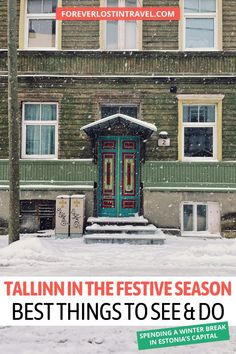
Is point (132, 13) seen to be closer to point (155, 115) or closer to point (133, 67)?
point (133, 67)

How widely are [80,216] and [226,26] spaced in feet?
26.9

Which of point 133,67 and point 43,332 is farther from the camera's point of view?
point 133,67

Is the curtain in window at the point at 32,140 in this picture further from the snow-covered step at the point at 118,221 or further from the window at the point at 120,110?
the snow-covered step at the point at 118,221

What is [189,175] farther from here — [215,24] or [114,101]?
[215,24]

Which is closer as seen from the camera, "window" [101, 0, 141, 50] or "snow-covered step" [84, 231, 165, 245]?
"snow-covered step" [84, 231, 165, 245]

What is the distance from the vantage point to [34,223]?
13.0 meters

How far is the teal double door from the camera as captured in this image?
42.6ft

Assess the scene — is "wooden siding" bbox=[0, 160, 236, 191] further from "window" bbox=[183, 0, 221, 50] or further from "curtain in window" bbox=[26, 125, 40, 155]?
"window" bbox=[183, 0, 221, 50]

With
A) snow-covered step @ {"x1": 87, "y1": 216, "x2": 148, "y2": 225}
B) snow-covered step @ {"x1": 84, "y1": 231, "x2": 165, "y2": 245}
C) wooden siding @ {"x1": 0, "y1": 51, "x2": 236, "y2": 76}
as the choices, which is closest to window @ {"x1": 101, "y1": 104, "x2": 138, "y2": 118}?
wooden siding @ {"x1": 0, "y1": 51, "x2": 236, "y2": 76}

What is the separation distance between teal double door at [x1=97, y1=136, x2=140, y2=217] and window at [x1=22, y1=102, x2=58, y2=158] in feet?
5.77

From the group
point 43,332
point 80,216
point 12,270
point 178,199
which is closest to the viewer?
point 43,332

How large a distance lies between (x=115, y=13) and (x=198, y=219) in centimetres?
777


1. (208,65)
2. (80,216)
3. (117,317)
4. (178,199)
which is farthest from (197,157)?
(117,317)

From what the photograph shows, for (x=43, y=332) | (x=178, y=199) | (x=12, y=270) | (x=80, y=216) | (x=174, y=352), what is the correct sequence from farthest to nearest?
(x=178, y=199) < (x=80, y=216) < (x=12, y=270) < (x=43, y=332) < (x=174, y=352)
